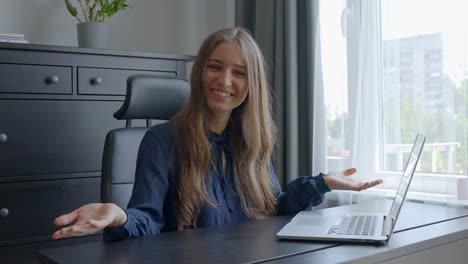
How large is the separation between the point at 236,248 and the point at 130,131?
35.2 inches

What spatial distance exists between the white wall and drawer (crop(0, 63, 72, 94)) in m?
Answer: 0.50

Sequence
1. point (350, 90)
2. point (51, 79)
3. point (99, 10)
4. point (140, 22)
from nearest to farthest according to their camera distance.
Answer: point (51, 79) → point (350, 90) → point (99, 10) → point (140, 22)

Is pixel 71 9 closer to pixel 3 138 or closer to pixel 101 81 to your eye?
pixel 101 81

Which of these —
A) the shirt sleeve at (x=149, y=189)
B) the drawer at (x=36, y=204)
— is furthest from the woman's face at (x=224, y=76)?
the drawer at (x=36, y=204)

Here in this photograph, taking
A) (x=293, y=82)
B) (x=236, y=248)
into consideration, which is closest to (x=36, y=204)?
(x=293, y=82)

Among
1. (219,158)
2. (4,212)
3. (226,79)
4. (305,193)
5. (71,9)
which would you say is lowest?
(4,212)

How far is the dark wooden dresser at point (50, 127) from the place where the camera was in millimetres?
2359

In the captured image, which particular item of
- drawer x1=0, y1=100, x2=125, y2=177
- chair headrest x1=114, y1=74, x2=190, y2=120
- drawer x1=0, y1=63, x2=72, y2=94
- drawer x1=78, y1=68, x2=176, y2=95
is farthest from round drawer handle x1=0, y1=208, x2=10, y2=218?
chair headrest x1=114, y1=74, x2=190, y2=120

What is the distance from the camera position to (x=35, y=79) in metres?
2.41

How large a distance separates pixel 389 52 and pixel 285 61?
577 mm

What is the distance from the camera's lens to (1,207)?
2.34 meters

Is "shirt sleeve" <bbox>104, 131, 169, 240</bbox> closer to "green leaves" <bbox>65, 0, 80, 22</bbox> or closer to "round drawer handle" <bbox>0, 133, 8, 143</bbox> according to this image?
"round drawer handle" <bbox>0, 133, 8, 143</bbox>

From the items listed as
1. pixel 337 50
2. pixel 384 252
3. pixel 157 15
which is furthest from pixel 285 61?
pixel 384 252

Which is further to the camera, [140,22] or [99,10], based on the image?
[140,22]
